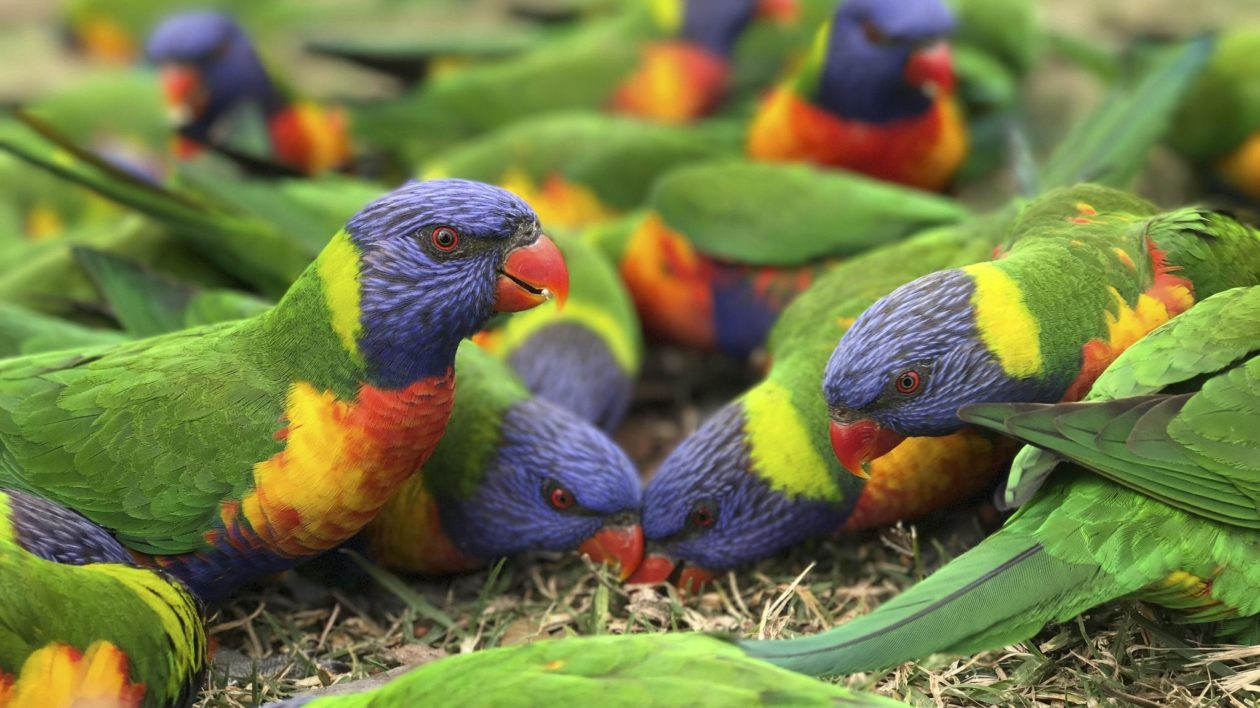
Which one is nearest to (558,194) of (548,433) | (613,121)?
(613,121)

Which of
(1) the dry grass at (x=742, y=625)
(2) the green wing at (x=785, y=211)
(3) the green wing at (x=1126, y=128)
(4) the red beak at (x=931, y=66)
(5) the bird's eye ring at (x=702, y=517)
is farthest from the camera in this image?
(4) the red beak at (x=931, y=66)

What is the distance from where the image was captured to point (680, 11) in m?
4.77

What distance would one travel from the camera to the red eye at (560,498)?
2.68 meters

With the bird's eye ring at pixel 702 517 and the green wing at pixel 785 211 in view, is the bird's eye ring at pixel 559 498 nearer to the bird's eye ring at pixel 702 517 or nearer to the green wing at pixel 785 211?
the bird's eye ring at pixel 702 517

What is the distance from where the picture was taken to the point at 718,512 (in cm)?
267

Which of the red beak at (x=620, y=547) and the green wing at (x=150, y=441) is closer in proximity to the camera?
the green wing at (x=150, y=441)

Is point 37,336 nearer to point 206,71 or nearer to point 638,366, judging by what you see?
point 638,366

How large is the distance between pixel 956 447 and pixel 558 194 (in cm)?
199

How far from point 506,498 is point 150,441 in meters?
0.76

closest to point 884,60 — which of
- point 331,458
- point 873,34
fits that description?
point 873,34

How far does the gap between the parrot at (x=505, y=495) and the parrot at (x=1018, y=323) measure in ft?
2.07

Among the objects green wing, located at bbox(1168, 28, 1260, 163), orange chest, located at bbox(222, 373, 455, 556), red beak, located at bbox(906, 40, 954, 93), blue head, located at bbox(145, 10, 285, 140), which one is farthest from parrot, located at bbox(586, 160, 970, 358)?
blue head, located at bbox(145, 10, 285, 140)

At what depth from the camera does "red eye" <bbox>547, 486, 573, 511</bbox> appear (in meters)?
2.68

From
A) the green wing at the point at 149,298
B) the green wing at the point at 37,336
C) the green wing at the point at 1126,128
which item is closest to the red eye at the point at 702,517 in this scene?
the green wing at the point at 149,298
